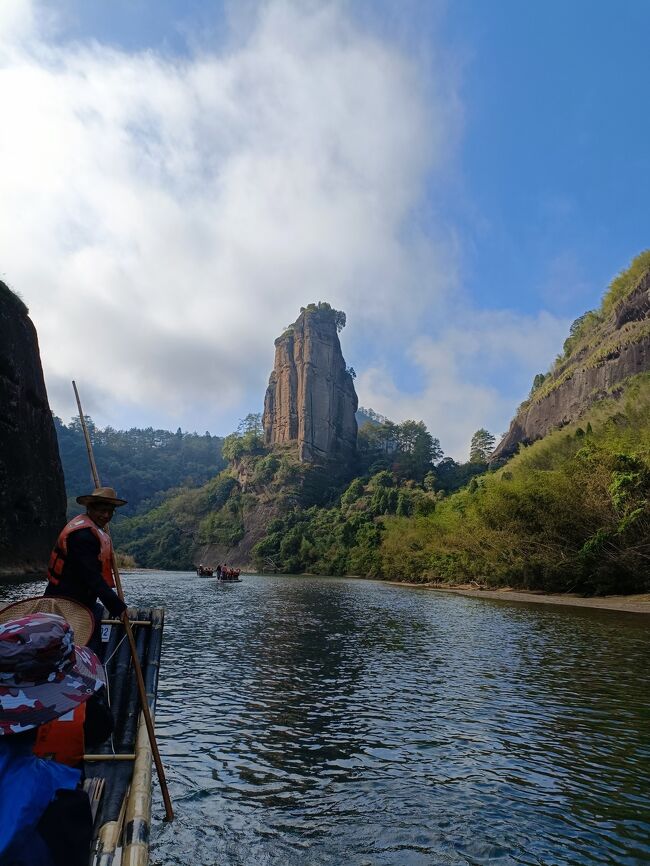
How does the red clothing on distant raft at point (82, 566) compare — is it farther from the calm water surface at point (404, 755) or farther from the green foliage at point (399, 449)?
the green foliage at point (399, 449)

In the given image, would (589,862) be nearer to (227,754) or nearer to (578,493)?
(227,754)

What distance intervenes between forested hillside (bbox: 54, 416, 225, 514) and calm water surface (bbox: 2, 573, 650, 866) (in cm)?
11134

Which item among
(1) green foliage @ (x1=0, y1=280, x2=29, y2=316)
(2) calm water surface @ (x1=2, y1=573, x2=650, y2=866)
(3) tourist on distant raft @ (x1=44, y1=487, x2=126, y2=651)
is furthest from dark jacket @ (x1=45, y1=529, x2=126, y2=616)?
(1) green foliage @ (x1=0, y1=280, x2=29, y2=316)

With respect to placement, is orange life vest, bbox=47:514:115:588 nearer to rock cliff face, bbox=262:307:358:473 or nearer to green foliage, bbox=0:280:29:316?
green foliage, bbox=0:280:29:316

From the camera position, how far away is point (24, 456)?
130 feet

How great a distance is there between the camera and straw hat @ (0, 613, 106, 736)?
7.27ft

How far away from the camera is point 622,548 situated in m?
32.2

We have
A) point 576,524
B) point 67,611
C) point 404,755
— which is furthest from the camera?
point 576,524

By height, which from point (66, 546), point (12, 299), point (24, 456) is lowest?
point (66, 546)

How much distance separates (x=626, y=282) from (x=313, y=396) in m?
76.1

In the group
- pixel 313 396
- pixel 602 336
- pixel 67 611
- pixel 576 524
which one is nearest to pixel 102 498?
pixel 67 611

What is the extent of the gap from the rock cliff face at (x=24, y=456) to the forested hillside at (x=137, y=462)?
72.9m

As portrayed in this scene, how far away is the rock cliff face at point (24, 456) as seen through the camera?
3634 cm

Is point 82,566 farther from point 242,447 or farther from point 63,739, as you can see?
point 242,447
